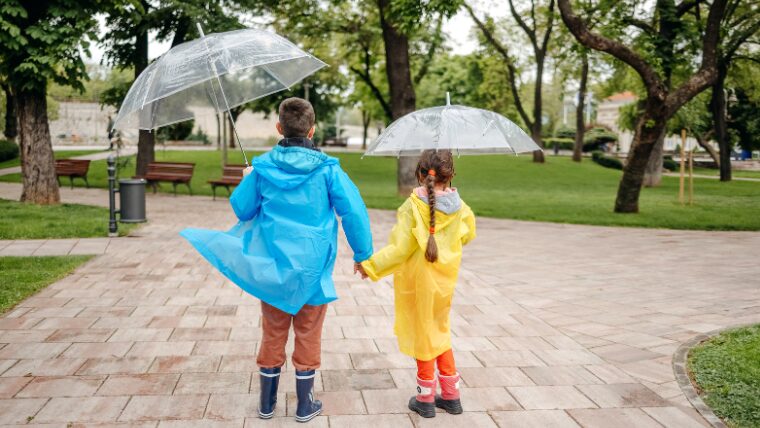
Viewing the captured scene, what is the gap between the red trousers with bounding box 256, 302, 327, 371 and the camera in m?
3.76

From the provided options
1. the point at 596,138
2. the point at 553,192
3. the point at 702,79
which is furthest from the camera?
the point at 596,138

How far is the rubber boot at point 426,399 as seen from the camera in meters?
3.91

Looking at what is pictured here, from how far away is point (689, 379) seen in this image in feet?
15.1

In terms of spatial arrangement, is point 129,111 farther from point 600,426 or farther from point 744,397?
point 744,397

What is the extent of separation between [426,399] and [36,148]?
12.5m

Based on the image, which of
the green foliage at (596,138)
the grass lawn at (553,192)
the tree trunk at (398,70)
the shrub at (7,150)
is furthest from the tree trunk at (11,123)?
the green foliage at (596,138)

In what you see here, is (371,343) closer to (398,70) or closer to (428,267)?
(428,267)

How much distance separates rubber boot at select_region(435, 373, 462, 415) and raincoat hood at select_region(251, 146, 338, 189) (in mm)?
1429

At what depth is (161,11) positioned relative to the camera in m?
18.4

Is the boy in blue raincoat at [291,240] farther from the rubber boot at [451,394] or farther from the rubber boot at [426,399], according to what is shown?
the rubber boot at [451,394]

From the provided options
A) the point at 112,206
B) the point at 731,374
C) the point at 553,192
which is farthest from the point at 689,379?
the point at 553,192

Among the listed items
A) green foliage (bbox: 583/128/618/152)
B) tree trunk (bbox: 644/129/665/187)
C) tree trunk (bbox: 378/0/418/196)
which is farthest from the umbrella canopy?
green foliage (bbox: 583/128/618/152)

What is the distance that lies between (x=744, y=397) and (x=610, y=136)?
51.9 metres

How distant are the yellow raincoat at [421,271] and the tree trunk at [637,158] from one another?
12174 mm
